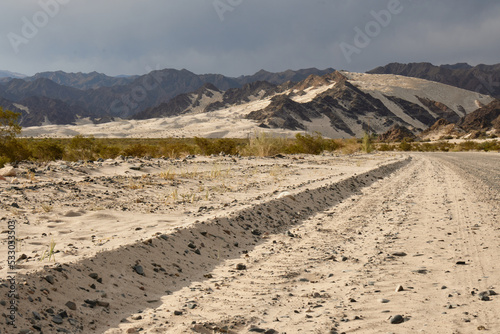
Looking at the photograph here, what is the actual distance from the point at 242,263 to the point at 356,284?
1.54 metres

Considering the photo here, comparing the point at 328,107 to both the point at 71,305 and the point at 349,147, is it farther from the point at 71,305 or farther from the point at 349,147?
the point at 71,305

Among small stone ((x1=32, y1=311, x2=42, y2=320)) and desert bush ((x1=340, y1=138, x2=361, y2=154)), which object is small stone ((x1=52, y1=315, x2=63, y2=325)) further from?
desert bush ((x1=340, y1=138, x2=361, y2=154))

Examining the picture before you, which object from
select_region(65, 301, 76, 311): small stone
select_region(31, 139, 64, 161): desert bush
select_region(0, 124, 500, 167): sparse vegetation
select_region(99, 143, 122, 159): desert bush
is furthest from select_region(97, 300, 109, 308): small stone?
select_region(99, 143, 122, 159): desert bush

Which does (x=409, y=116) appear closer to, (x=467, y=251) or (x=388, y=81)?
(x=388, y=81)

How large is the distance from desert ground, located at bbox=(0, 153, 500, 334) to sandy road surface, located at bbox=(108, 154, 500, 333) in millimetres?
18

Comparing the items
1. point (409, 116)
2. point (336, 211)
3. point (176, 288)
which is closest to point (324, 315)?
point (176, 288)

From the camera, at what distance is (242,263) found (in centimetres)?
502

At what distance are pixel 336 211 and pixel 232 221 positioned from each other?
2.87 m

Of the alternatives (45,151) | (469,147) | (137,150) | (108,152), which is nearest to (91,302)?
(45,151)

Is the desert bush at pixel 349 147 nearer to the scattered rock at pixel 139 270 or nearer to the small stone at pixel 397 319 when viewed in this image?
the scattered rock at pixel 139 270

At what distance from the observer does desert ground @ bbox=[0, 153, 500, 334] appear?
327 cm

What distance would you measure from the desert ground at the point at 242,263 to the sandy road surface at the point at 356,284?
18 millimetres

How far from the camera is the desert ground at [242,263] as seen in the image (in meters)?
3.27

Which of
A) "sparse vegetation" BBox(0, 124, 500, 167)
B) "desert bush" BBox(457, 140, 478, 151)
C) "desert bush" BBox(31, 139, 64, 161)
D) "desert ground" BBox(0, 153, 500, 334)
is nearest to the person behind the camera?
"desert ground" BBox(0, 153, 500, 334)
